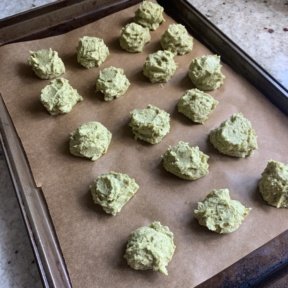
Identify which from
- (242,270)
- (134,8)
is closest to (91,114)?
(134,8)

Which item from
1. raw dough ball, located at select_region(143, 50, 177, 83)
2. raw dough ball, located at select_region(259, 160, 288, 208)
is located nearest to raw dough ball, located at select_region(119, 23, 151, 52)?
raw dough ball, located at select_region(143, 50, 177, 83)

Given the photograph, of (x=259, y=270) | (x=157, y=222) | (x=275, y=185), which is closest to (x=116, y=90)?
(x=157, y=222)

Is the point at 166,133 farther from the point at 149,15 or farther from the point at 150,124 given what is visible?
the point at 149,15

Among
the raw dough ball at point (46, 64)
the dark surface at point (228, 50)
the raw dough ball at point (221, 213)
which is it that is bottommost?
the raw dough ball at point (46, 64)

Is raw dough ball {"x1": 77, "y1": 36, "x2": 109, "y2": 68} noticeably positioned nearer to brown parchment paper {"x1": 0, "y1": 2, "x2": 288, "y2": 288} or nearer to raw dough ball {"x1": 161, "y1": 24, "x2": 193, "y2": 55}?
brown parchment paper {"x1": 0, "y1": 2, "x2": 288, "y2": 288}

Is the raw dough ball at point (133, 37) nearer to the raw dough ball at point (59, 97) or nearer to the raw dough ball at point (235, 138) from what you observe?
the raw dough ball at point (59, 97)

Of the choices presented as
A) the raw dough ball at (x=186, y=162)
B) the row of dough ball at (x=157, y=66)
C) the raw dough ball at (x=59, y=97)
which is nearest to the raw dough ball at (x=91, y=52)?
the row of dough ball at (x=157, y=66)
